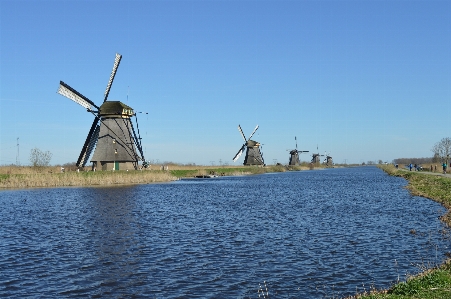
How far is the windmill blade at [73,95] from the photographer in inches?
2206

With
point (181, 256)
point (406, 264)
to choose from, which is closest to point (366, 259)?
point (406, 264)

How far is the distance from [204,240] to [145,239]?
2438 mm

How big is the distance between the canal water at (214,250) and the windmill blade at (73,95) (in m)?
29.9

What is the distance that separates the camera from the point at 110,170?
55.7 meters

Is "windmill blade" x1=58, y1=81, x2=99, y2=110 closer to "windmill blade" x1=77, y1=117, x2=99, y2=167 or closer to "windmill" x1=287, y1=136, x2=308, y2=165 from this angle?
"windmill blade" x1=77, y1=117, x2=99, y2=167

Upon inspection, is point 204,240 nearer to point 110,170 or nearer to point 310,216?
point 310,216

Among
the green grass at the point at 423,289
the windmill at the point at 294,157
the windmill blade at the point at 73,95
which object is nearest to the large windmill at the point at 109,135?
the windmill blade at the point at 73,95

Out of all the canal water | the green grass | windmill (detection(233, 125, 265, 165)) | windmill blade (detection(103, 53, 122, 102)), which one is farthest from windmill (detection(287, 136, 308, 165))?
the green grass

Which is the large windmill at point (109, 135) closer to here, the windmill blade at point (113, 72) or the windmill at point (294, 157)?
the windmill blade at point (113, 72)

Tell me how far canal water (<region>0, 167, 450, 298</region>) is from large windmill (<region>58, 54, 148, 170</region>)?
2758cm

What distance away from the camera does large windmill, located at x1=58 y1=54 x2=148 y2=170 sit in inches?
2202

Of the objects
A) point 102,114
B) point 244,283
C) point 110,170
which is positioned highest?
point 102,114

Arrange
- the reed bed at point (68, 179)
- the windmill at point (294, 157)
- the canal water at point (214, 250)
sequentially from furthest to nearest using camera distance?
the windmill at point (294, 157) → the reed bed at point (68, 179) → the canal water at point (214, 250)

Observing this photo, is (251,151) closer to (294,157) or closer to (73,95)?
(294,157)
